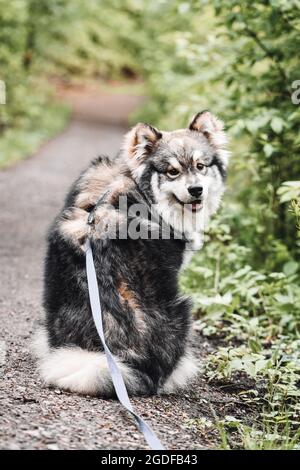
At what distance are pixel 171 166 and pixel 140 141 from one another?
0.82 feet

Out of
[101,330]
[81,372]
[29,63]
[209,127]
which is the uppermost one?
[29,63]

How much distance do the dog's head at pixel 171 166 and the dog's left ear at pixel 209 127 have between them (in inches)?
1.9

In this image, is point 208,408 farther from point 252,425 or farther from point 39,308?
point 39,308

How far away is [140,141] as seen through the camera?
3.67m

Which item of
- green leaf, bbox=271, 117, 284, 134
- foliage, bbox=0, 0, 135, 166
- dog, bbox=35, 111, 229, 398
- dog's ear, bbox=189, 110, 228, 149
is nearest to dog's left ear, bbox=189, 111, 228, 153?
dog's ear, bbox=189, 110, 228, 149

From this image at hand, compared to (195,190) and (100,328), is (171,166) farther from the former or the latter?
(100,328)

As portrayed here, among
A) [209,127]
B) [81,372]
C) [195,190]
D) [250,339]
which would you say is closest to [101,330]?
[81,372]

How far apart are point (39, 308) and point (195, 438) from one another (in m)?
2.39

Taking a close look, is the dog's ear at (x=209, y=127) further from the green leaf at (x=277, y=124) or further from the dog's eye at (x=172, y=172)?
the green leaf at (x=277, y=124)

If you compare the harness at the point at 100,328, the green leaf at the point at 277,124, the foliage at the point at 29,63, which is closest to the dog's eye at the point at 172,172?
the harness at the point at 100,328

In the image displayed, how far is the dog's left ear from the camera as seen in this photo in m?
3.90

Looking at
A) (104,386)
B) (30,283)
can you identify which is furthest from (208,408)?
(30,283)

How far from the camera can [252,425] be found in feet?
11.2

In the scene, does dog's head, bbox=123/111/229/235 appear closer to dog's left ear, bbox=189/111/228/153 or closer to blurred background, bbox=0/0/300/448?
dog's left ear, bbox=189/111/228/153
